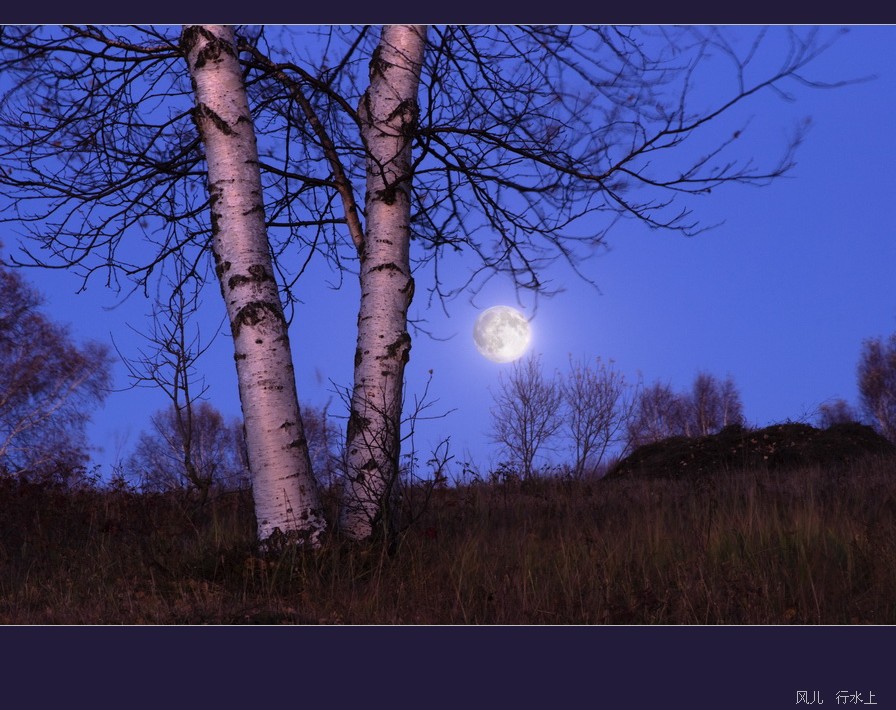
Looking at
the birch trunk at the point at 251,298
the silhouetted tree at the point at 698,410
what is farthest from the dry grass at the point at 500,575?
the silhouetted tree at the point at 698,410

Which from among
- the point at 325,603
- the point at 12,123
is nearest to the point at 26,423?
the point at 12,123

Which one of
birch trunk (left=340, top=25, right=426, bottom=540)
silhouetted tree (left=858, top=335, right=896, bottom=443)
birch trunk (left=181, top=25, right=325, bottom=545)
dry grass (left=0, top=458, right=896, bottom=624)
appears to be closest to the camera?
dry grass (left=0, top=458, right=896, bottom=624)

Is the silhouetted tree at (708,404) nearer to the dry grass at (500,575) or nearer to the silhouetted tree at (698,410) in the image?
the silhouetted tree at (698,410)

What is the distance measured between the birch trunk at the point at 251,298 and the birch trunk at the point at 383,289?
411mm

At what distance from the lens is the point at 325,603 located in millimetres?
4797

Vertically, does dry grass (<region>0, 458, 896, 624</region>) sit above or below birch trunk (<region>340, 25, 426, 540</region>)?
below

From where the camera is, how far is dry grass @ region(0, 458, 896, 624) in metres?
4.41

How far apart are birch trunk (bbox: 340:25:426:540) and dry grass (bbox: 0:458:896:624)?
1.48ft

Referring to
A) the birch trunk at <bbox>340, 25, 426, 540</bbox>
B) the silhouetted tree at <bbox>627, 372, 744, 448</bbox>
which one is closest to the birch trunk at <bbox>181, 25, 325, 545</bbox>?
the birch trunk at <bbox>340, 25, 426, 540</bbox>

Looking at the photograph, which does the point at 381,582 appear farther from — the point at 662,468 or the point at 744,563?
the point at 662,468

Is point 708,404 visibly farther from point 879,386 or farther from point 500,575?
point 500,575

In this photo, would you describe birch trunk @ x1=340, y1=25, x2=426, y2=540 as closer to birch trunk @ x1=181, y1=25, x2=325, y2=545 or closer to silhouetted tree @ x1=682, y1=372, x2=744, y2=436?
birch trunk @ x1=181, y1=25, x2=325, y2=545

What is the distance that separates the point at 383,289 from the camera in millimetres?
5742

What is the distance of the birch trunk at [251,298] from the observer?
537cm
